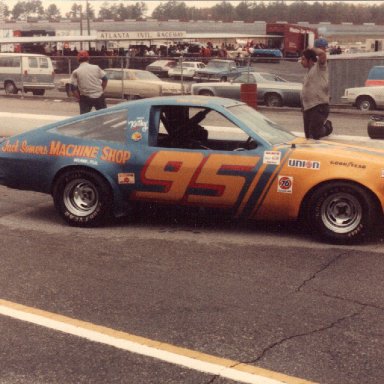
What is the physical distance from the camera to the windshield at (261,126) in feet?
23.3

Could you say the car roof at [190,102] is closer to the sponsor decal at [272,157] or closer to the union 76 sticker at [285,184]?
the sponsor decal at [272,157]

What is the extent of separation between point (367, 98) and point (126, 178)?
1754 cm

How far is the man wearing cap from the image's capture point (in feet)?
41.3

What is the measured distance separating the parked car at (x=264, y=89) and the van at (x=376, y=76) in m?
2.26

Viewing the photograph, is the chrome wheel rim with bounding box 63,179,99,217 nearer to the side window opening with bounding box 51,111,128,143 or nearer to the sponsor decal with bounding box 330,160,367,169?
the side window opening with bounding box 51,111,128,143

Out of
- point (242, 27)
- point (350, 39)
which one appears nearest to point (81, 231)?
point (242, 27)

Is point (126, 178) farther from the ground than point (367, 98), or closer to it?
farther from the ground

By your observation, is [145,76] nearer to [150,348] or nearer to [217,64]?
[217,64]

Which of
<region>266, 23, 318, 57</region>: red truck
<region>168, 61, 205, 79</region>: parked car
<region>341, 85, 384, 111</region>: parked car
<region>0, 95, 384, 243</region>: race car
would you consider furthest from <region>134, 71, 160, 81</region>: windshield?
<region>266, 23, 318, 57</region>: red truck

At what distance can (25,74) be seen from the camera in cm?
3061

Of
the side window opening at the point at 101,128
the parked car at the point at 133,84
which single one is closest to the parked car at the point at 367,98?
the parked car at the point at 133,84

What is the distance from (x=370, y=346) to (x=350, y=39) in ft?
381

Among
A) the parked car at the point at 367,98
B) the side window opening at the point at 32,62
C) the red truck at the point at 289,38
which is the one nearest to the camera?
the parked car at the point at 367,98

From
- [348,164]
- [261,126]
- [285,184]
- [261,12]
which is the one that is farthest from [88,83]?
[261,12]
